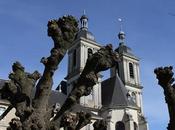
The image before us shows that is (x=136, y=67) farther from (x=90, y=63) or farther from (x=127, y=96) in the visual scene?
(x=90, y=63)

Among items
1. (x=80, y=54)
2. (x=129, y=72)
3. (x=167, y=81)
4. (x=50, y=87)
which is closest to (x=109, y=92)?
(x=80, y=54)

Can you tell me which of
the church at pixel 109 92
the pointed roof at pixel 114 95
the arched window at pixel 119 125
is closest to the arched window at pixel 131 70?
the church at pixel 109 92

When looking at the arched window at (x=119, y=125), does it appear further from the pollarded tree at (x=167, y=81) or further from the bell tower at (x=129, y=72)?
the pollarded tree at (x=167, y=81)

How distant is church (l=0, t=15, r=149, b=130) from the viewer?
4250 centimetres

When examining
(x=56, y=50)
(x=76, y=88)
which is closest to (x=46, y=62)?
(x=56, y=50)

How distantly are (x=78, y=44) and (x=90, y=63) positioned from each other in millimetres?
45027

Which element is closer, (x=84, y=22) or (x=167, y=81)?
(x=167, y=81)

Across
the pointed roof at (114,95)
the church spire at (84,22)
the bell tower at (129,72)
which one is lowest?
the pointed roof at (114,95)

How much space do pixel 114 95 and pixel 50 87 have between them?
37.0 metres

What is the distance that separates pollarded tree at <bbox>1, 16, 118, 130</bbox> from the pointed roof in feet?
111

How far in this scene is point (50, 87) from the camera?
10.2 metres

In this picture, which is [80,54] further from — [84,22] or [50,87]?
[50,87]

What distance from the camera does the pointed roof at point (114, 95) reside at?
146 feet

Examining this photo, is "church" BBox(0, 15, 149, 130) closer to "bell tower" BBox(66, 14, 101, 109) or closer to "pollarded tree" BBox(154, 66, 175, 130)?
"bell tower" BBox(66, 14, 101, 109)
